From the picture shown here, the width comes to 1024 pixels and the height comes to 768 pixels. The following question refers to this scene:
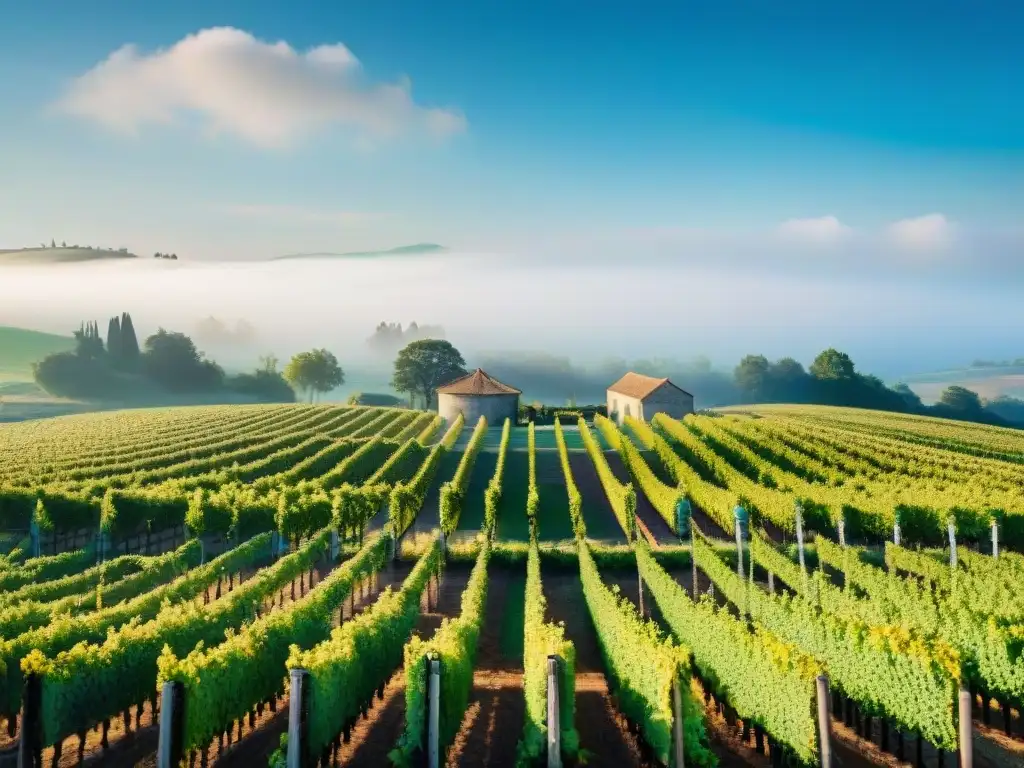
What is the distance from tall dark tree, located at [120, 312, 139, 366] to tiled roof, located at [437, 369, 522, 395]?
3375 inches

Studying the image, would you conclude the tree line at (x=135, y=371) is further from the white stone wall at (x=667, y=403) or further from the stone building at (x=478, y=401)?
the white stone wall at (x=667, y=403)

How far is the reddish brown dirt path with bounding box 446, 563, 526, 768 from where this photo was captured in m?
12.0

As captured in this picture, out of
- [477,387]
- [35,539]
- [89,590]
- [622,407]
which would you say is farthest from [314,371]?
[89,590]

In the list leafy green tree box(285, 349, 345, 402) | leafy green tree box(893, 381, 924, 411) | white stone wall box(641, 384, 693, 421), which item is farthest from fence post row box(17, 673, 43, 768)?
leafy green tree box(893, 381, 924, 411)

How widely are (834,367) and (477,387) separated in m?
65.9

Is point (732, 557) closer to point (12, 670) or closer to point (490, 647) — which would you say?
point (490, 647)

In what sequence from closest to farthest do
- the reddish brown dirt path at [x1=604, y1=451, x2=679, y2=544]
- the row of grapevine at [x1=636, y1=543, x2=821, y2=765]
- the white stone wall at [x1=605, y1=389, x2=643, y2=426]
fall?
the row of grapevine at [x1=636, y1=543, x2=821, y2=765]
the reddish brown dirt path at [x1=604, y1=451, x2=679, y2=544]
the white stone wall at [x1=605, y1=389, x2=643, y2=426]

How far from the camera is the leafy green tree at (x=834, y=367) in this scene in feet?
359

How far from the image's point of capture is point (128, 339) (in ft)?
438

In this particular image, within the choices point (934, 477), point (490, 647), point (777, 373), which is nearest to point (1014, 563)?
point (490, 647)

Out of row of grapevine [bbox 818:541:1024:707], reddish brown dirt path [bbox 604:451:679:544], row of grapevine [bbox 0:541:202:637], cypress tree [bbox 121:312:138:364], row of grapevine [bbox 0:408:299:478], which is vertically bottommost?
reddish brown dirt path [bbox 604:451:679:544]

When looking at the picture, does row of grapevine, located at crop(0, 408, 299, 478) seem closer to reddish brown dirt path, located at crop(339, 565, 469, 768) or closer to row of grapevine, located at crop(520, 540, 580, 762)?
reddish brown dirt path, located at crop(339, 565, 469, 768)

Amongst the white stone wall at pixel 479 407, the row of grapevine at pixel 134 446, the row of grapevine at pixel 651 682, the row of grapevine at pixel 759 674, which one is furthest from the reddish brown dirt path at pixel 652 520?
the white stone wall at pixel 479 407

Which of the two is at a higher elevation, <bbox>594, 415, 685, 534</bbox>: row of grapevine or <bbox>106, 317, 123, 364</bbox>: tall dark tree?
<bbox>106, 317, 123, 364</bbox>: tall dark tree
